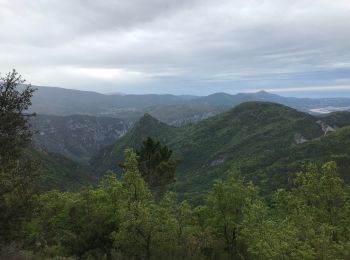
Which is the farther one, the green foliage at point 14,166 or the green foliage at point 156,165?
the green foliage at point 156,165

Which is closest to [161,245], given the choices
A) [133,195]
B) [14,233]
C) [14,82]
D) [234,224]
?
[133,195]

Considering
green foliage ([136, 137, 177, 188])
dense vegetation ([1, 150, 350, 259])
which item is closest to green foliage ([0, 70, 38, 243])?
dense vegetation ([1, 150, 350, 259])

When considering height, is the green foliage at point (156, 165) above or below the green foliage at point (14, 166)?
below

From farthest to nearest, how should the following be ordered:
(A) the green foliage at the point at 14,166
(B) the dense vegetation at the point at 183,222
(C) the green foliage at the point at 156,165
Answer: (C) the green foliage at the point at 156,165
(B) the dense vegetation at the point at 183,222
(A) the green foliage at the point at 14,166

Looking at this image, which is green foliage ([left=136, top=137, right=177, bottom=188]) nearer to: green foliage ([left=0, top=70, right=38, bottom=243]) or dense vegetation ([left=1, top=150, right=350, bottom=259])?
dense vegetation ([left=1, top=150, right=350, bottom=259])

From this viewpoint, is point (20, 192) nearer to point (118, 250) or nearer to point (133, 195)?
point (118, 250)

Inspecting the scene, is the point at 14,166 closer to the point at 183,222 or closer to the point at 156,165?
the point at 183,222

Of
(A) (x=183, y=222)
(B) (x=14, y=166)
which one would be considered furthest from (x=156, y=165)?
(B) (x=14, y=166)

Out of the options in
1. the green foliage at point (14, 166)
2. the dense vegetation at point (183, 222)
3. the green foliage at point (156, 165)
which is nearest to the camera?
the green foliage at point (14, 166)

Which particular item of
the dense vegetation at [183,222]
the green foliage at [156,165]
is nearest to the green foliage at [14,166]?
the dense vegetation at [183,222]

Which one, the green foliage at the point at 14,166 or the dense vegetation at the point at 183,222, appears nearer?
the green foliage at the point at 14,166

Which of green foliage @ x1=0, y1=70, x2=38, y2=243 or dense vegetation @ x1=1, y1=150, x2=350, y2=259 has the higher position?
green foliage @ x1=0, y1=70, x2=38, y2=243

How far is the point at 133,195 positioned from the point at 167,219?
5.72 meters

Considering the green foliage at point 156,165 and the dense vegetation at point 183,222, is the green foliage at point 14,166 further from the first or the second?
the green foliage at point 156,165
